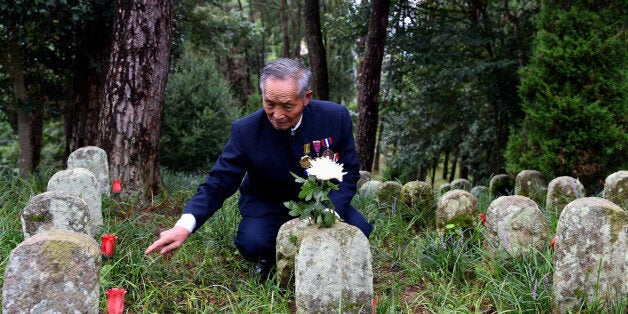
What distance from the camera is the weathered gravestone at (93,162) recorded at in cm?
477

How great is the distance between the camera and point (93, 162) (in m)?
4.79

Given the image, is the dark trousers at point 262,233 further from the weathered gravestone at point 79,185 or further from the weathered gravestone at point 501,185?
the weathered gravestone at point 501,185

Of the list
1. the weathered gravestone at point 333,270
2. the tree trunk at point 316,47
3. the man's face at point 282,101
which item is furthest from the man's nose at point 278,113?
the tree trunk at point 316,47

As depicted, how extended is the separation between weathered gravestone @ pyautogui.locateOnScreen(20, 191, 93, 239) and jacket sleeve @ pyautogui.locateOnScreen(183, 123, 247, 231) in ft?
2.23

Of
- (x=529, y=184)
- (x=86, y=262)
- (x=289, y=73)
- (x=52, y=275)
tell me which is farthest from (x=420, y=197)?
(x=52, y=275)

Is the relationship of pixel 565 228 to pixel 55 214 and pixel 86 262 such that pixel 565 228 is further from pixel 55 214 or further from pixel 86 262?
pixel 55 214

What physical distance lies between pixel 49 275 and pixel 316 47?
28.7 feet

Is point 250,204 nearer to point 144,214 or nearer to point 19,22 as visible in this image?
point 144,214

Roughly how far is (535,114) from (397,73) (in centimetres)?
409

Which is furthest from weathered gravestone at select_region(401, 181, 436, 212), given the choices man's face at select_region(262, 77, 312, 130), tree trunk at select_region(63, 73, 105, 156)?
tree trunk at select_region(63, 73, 105, 156)

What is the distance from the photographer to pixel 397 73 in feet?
33.3

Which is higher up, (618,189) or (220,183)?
(220,183)

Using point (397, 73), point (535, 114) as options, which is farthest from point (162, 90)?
point (397, 73)

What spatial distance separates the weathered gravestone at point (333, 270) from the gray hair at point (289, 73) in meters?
0.85
